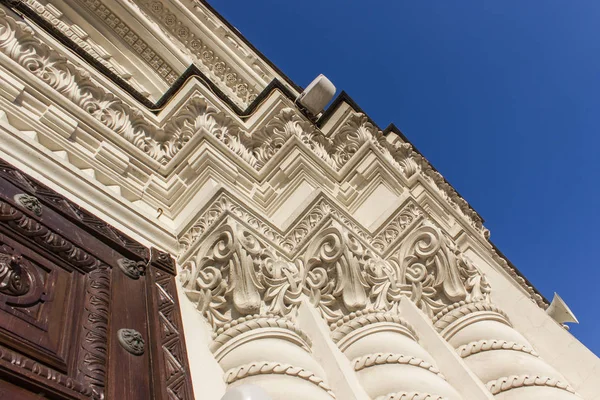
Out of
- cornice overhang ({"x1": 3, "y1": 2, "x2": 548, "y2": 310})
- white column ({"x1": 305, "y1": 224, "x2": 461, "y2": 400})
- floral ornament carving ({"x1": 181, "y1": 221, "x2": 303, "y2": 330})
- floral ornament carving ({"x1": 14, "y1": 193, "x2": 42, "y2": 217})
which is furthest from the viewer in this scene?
cornice overhang ({"x1": 3, "y1": 2, "x2": 548, "y2": 310})

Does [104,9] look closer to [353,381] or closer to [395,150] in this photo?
[395,150]

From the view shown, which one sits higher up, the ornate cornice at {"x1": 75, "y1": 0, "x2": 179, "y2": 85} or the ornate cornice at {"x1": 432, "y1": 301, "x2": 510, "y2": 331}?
the ornate cornice at {"x1": 75, "y1": 0, "x2": 179, "y2": 85}

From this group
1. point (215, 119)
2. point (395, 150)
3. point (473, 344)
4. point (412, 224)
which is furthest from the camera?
point (395, 150)

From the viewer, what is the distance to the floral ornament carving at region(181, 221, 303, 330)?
2.70m

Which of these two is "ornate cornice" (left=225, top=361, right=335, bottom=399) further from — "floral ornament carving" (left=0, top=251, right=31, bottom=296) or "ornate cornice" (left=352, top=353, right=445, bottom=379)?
"floral ornament carving" (left=0, top=251, right=31, bottom=296)

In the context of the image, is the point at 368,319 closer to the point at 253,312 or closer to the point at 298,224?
the point at 253,312

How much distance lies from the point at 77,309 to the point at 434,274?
7.32 ft

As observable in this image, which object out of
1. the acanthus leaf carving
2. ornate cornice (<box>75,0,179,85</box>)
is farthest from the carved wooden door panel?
ornate cornice (<box>75,0,179,85</box>)

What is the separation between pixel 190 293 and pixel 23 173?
1.00 metres

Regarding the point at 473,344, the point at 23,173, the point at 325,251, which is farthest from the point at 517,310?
the point at 23,173

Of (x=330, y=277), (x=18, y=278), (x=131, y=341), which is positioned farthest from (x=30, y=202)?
(x=330, y=277)

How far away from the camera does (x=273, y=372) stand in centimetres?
231

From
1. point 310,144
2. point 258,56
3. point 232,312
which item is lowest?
point 232,312

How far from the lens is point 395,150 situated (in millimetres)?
5281
